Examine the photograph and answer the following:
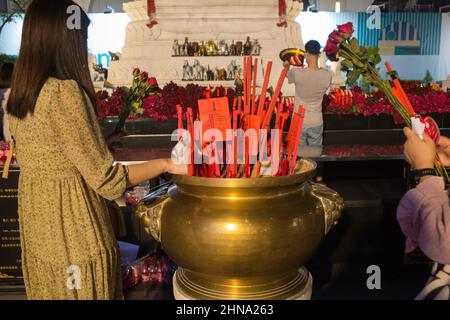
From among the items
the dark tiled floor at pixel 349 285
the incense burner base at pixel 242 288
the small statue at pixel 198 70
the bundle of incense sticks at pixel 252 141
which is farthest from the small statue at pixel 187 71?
the incense burner base at pixel 242 288

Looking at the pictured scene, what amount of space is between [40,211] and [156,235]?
1.16 ft

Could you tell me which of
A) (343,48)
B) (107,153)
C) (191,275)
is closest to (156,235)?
(191,275)

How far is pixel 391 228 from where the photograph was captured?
105 inches

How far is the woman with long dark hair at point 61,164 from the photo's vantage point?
1.20 m

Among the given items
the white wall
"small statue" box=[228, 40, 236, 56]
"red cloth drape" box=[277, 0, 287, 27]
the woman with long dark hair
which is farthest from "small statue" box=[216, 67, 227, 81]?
the white wall

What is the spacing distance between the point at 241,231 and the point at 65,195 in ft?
1.79

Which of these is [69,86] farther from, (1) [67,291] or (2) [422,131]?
(2) [422,131]

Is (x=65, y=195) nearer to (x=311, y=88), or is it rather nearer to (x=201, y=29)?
(x=311, y=88)

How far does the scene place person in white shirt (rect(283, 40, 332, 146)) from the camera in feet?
12.2

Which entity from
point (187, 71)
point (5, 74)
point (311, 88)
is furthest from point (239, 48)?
point (5, 74)

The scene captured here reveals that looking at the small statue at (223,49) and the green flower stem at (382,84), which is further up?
the small statue at (223,49)

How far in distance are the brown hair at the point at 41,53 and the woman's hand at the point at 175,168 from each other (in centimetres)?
37

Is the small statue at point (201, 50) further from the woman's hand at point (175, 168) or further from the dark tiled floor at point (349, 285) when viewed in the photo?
the woman's hand at point (175, 168)

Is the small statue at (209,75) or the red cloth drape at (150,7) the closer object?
the small statue at (209,75)
